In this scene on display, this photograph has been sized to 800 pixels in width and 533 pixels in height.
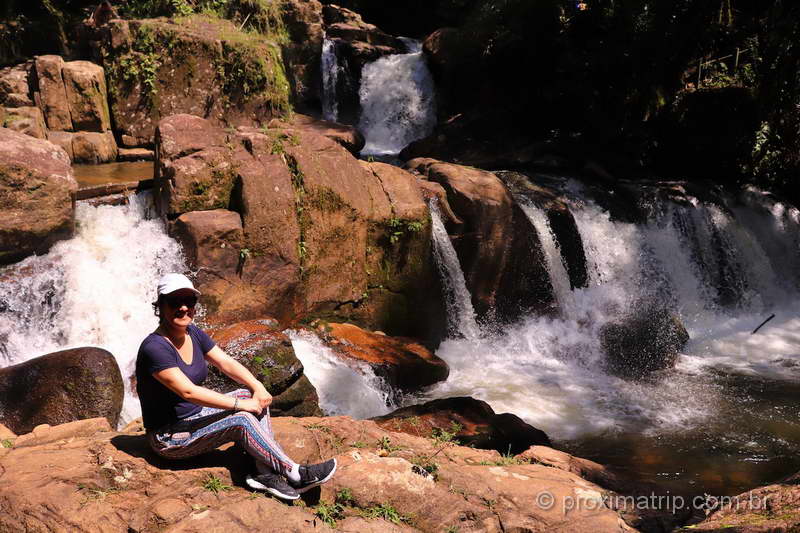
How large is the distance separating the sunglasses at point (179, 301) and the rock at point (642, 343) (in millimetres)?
6723

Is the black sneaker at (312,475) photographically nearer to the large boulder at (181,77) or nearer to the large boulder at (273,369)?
the large boulder at (273,369)

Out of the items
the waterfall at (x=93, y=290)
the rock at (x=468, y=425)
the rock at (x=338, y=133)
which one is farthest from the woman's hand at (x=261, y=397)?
the rock at (x=338, y=133)

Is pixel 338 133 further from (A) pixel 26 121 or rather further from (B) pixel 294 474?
(B) pixel 294 474

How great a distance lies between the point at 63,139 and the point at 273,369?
6.87 meters

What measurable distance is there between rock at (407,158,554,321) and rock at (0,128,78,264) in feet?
16.4

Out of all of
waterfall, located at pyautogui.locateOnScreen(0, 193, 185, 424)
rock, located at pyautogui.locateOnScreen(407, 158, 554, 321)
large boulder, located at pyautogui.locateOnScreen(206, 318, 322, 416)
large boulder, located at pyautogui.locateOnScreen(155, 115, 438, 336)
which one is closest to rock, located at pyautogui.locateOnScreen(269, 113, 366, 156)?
rock, located at pyautogui.locateOnScreen(407, 158, 554, 321)

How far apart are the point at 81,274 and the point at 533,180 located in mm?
7452

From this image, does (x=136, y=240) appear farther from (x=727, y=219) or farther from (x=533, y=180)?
(x=727, y=219)

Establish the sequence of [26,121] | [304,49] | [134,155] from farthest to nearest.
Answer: [304,49]
[134,155]
[26,121]

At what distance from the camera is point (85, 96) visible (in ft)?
35.8

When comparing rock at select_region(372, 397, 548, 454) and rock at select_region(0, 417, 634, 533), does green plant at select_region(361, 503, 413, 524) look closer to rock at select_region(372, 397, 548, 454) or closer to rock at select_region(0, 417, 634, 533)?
rock at select_region(0, 417, 634, 533)

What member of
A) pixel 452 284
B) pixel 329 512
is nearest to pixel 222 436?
pixel 329 512

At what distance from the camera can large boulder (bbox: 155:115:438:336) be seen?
743 cm

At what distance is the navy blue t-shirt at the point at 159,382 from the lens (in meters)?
3.36
